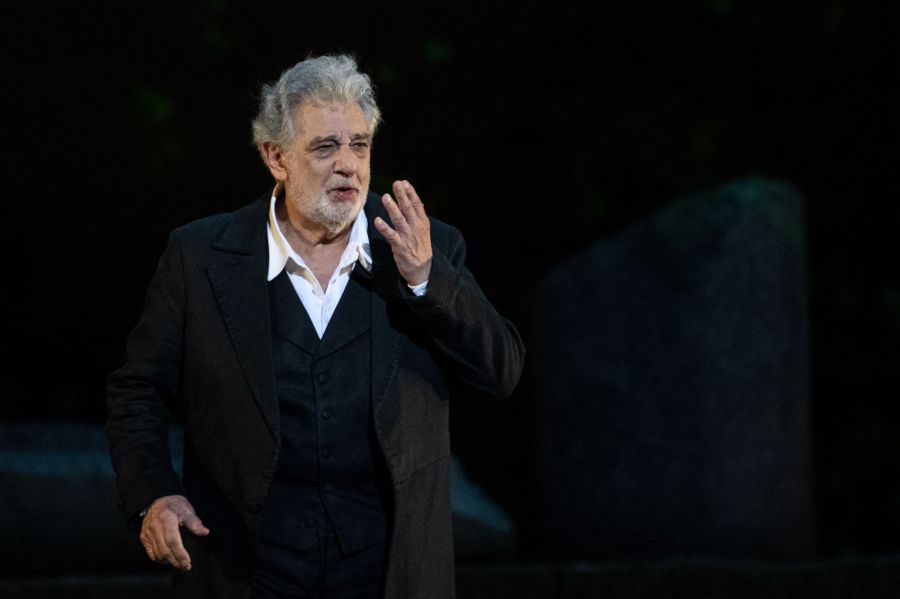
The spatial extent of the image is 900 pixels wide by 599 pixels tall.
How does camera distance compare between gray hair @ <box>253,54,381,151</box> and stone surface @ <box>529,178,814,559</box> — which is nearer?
gray hair @ <box>253,54,381,151</box>

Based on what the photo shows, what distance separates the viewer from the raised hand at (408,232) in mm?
2922

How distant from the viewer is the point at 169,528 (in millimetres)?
2887

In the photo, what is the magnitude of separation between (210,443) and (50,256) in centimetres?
439

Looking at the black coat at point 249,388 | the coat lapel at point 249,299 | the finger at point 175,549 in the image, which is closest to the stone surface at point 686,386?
the black coat at point 249,388

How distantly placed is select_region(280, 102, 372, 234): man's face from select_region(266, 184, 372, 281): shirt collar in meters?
0.05

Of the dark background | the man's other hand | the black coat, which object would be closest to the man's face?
the black coat

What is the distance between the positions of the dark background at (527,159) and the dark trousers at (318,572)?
4.27m

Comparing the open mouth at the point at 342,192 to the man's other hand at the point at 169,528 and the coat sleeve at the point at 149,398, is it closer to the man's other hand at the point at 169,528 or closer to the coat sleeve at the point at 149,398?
the coat sleeve at the point at 149,398

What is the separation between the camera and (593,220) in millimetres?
7508

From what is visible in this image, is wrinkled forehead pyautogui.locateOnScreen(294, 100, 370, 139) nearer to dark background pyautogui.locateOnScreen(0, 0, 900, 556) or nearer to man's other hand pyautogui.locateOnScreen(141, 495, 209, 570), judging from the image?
man's other hand pyautogui.locateOnScreen(141, 495, 209, 570)

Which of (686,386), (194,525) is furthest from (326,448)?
(686,386)

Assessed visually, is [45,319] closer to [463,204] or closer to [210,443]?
[463,204]

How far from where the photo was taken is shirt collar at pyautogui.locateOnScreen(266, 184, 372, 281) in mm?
3152

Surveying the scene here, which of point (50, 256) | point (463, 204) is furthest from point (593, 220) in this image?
point (50, 256)
